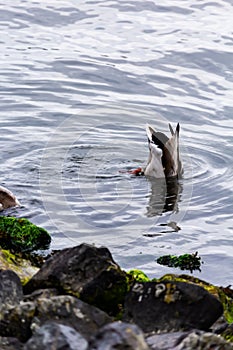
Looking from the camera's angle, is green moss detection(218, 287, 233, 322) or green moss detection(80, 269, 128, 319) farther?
green moss detection(218, 287, 233, 322)

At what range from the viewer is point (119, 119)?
17391mm

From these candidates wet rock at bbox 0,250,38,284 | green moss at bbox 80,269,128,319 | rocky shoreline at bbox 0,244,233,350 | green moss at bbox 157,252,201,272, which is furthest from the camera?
green moss at bbox 157,252,201,272

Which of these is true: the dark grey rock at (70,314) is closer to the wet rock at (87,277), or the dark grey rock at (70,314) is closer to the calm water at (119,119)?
the wet rock at (87,277)

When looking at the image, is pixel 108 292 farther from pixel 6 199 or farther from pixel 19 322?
pixel 6 199

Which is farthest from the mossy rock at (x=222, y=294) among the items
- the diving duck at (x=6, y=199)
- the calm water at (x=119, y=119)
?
the diving duck at (x=6, y=199)

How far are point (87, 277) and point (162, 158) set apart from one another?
8.86m

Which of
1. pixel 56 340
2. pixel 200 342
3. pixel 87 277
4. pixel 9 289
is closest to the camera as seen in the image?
pixel 56 340

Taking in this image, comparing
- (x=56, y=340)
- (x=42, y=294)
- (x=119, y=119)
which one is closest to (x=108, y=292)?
(x=42, y=294)

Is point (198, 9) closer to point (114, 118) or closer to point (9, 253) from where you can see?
point (114, 118)

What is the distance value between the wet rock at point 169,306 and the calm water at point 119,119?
15.0 feet

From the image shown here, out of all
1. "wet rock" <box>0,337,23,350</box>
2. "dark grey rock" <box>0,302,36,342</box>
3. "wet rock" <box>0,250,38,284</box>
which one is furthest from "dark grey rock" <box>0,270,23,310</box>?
"wet rock" <box>0,250,38,284</box>

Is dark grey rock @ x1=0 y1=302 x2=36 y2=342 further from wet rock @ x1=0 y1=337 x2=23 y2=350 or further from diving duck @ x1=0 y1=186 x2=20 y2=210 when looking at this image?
diving duck @ x1=0 y1=186 x2=20 y2=210

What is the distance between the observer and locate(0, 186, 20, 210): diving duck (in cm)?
1280

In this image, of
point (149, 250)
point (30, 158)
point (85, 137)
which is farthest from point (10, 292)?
point (85, 137)
